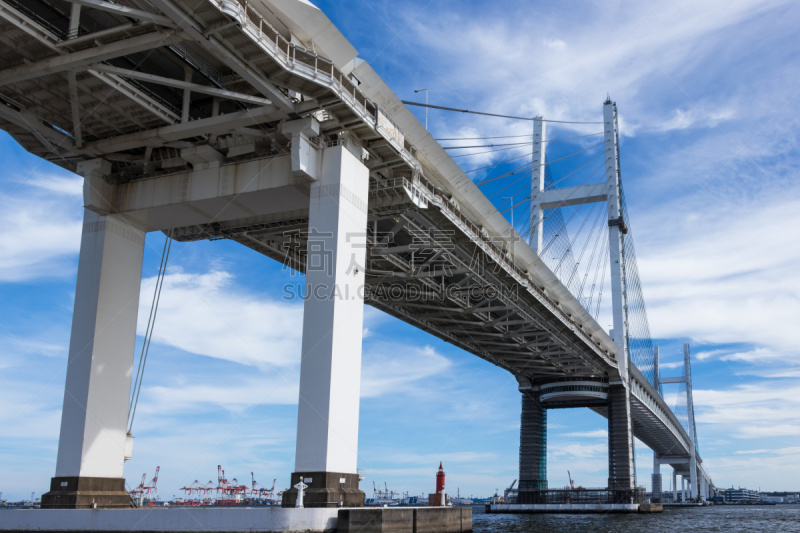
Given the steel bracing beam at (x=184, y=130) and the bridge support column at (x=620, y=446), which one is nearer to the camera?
the steel bracing beam at (x=184, y=130)

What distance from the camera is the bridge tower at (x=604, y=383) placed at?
223 feet

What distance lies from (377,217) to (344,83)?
8922 mm

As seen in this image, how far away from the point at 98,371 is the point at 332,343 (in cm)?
821

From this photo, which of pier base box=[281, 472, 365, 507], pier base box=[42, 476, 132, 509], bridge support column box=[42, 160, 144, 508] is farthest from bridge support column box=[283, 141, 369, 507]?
bridge support column box=[42, 160, 144, 508]

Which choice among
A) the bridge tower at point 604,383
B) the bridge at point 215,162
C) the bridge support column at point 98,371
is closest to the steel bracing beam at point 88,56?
the bridge at point 215,162

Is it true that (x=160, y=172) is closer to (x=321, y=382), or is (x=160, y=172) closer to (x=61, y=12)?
(x=61, y=12)

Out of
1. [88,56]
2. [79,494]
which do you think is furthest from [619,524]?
[88,56]

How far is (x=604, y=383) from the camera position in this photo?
7131 centimetres

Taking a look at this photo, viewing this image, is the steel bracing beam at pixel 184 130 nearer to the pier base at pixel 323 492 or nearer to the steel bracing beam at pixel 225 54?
the steel bracing beam at pixel 225 54

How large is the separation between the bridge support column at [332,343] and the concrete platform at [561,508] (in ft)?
170

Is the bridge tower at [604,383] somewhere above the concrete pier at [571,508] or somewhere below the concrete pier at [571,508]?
above

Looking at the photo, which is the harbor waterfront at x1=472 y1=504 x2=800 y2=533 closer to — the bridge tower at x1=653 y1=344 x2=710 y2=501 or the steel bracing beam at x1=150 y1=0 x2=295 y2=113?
the steel bracing beam at x1=150 y1=0 x2=295 y2=113

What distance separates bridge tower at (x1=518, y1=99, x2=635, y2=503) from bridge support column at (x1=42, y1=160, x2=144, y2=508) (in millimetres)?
46033

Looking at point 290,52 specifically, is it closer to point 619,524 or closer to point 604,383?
point 619,524
